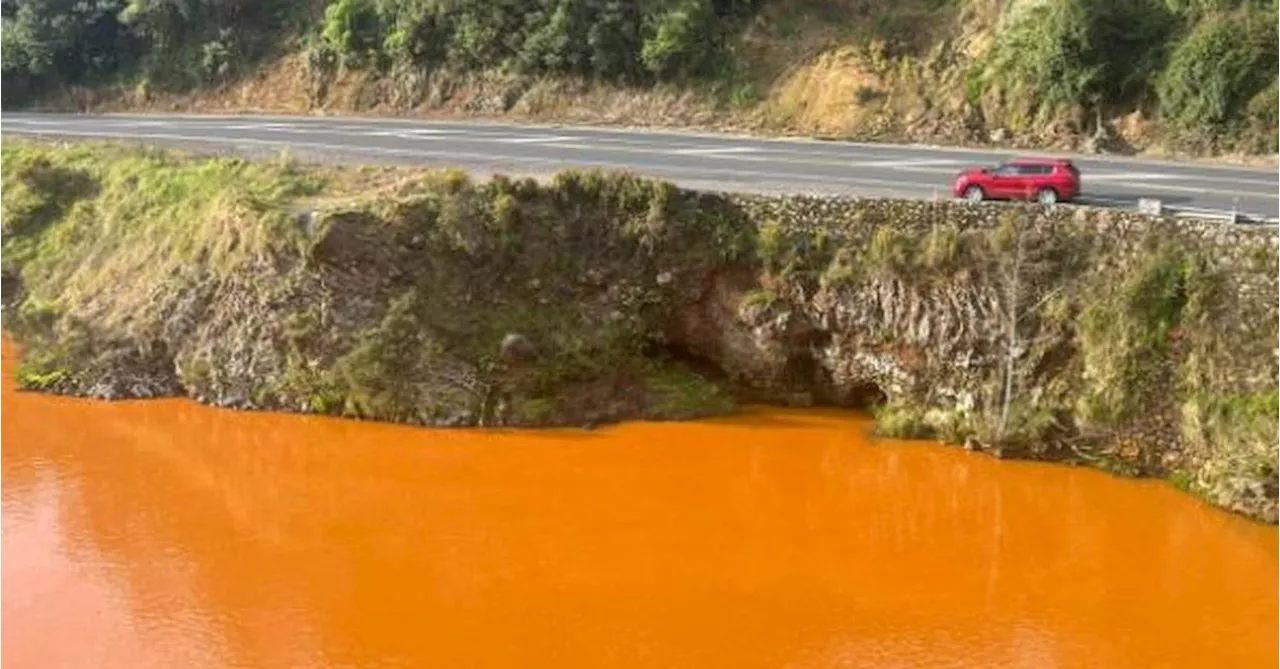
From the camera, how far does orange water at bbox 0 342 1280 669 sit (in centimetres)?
1841

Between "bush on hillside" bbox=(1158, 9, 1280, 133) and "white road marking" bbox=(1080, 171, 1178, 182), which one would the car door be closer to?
"white road marking" bbox=(1080, 171, 1178, 182)

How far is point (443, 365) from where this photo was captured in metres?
27.1

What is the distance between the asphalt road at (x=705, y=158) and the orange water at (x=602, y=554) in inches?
238

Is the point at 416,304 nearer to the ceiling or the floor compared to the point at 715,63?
nearer to the floor

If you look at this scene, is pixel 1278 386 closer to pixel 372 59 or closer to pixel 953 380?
pixel 953 380

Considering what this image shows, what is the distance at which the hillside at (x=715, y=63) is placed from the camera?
35.5m

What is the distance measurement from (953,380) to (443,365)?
980 cm

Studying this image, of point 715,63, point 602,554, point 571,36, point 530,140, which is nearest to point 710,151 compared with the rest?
point 530,140

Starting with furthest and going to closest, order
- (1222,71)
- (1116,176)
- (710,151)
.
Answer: (710,151)
(1222,71)
(1116,176)

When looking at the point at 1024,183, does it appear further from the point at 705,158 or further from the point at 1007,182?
the point at 705,158

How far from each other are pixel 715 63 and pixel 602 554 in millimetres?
25277

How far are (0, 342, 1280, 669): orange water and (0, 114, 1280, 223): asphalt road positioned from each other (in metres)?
6.05

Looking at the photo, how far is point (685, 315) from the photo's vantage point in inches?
1113

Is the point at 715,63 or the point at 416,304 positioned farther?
the point at 715,63
